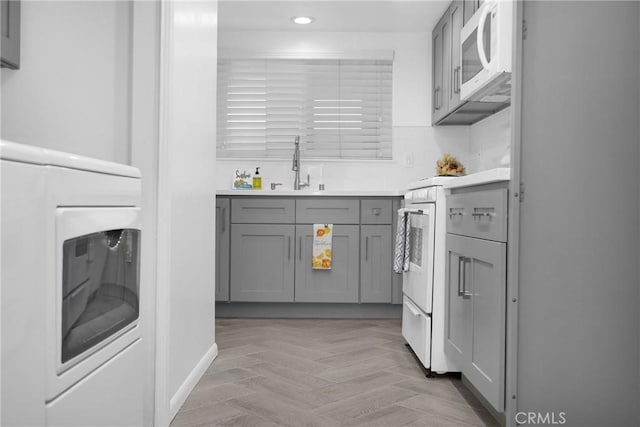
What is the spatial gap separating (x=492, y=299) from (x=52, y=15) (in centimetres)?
175

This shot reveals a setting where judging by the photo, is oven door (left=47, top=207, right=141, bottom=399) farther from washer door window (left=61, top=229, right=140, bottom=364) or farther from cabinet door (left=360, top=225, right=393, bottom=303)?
cabinet door (left=360, top=225, right=393, bottom=303)

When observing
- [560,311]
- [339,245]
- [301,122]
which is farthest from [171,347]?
[301,122]

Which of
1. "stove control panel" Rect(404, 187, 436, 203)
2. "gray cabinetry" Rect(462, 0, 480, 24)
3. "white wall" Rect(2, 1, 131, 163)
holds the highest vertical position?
"gray cabinetry" Rect(462, 0, 480, 24)

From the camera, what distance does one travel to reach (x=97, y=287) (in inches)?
42.0

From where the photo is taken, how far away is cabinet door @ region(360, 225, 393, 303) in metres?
3.74

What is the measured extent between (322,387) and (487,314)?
845 millimetres

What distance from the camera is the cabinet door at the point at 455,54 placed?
342cm

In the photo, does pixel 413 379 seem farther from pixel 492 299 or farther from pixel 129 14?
pixel 129 14

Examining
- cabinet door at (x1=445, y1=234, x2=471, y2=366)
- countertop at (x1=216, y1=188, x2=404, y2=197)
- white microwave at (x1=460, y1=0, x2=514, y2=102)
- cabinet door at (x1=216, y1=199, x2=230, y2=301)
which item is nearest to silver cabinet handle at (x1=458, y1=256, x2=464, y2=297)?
cabinet door at (x1=445, y1=234, x2=471, y2=366)

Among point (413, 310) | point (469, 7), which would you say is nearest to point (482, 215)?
point (413, 310)

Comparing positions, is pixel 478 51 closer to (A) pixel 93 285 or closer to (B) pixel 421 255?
(B) pixel 421 255

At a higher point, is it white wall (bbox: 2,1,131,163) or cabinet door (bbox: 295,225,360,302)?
white wall (bbox: 2,1,131,163)

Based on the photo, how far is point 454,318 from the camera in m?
2.25

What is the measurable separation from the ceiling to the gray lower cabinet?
2.09 meters
